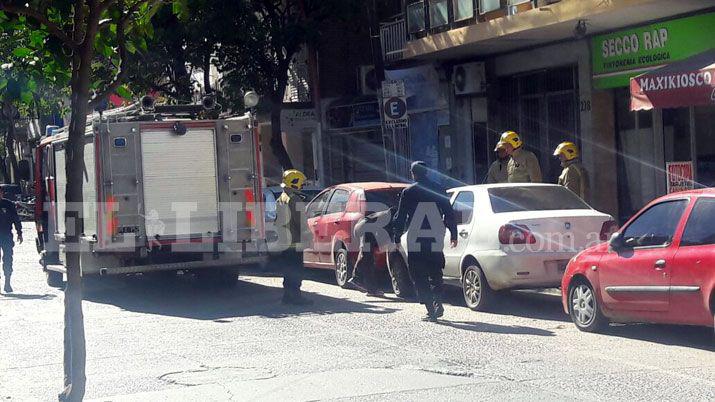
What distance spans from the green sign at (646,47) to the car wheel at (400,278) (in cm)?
593

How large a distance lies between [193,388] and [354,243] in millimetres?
6931

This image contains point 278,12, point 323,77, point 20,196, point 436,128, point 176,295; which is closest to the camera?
point 176,295

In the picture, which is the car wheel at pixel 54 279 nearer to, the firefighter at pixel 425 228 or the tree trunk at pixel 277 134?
the firefighter at pixel 425 228

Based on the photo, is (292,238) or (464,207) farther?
(292,238)

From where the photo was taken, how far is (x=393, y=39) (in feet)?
87.9

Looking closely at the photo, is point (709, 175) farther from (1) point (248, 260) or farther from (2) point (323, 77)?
(2) point (323, 77)

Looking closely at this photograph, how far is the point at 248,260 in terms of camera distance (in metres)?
15.2

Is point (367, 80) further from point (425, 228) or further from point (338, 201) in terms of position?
point (425, 228)

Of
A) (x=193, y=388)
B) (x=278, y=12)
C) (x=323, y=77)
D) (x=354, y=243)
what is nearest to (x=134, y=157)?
(x=354, y=243)

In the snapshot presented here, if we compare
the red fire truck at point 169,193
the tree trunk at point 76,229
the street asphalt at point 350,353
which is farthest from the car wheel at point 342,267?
the tree trunk at point 76,229

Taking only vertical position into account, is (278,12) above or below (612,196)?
above

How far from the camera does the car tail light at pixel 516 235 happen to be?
40.0 feet

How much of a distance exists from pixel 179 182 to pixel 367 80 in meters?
16.1

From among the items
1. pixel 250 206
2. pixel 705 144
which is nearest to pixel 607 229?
pixel 250 206
